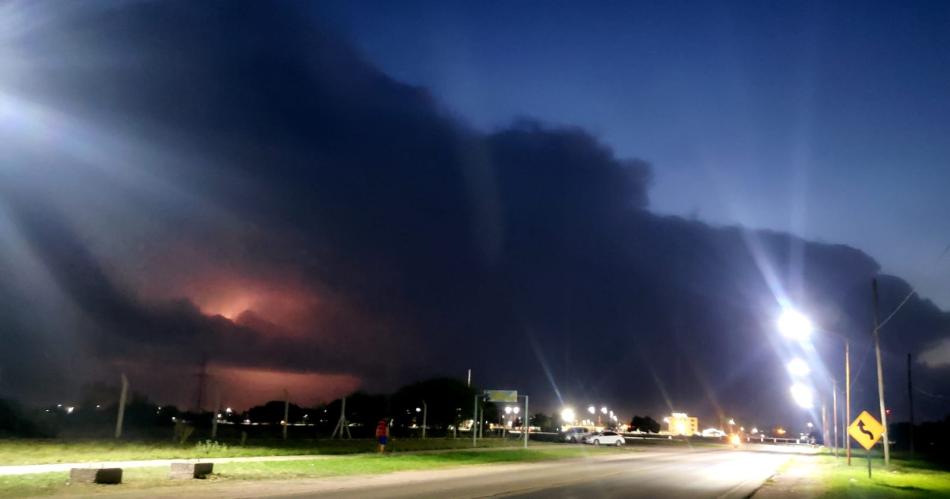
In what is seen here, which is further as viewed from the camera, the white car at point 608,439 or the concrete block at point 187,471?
the white car at point 608,439

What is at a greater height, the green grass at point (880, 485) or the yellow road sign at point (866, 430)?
the yellow road sign at point (866, 430)

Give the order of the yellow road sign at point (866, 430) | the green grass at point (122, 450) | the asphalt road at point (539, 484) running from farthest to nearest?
the yellow road sign at point (866, 430) → the green grass at point (122, 450) → the asphalt road at point (539, 484)

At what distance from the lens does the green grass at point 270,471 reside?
1873cm

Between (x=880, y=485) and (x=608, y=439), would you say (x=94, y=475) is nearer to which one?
(x=880, y=485)

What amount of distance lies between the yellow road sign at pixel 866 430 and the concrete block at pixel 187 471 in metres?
23.1

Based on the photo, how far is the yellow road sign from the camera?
29734 mm

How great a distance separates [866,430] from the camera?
30125 mm

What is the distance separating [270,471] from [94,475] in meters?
6.53

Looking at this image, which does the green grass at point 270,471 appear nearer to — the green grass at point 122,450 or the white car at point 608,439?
the green grass at point 122,450

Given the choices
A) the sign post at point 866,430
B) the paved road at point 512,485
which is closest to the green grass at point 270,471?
the paved road at point 512,485

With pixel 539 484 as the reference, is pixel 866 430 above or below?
above

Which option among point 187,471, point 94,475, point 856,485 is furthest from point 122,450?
point 856,485

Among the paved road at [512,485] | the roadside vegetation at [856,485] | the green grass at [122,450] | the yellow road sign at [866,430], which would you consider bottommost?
the paved road at [512,485]

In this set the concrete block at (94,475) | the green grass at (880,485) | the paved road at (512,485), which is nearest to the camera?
the concrete block at (94,475)
